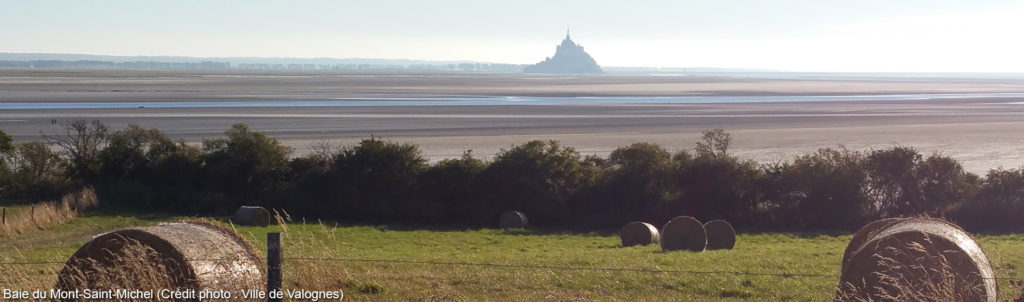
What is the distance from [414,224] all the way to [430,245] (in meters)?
5.15

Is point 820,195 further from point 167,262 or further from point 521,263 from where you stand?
point 167,262

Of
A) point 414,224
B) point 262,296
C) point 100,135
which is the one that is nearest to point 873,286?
point 262,296

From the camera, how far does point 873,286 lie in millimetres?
10203

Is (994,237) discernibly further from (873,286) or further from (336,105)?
(336,105)

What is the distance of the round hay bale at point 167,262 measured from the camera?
9.45 m

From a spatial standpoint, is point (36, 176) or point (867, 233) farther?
point (36, 176)

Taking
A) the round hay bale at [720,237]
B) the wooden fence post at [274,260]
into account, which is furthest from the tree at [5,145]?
the wooden fence post at [274,260]

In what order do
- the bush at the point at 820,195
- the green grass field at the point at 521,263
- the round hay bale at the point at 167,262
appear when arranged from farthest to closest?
the bush at the point at 820,195
the green grass field at the point at 521,263
the round hay bale at the point at 167,262

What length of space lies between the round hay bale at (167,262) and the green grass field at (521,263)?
20.9 inches

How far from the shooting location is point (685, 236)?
2036cm

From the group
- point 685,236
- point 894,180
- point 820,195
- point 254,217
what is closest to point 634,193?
point 820,195

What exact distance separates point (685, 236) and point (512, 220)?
7491 millimetres

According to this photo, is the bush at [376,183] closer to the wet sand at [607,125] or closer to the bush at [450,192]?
the bush at [450,192]

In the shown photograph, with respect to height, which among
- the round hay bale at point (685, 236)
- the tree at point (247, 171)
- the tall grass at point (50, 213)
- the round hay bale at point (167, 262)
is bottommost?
the tall grass at point (50, 213)
